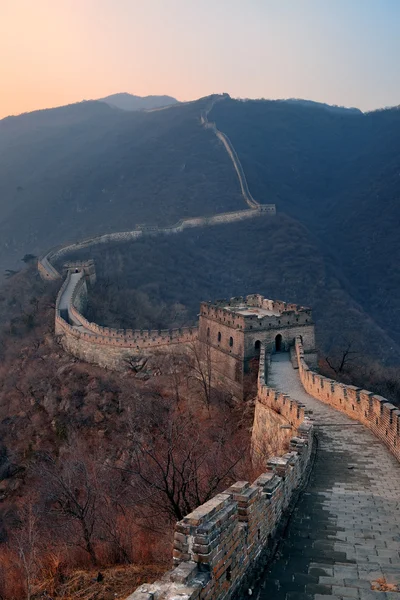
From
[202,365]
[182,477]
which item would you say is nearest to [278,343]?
[202,365]

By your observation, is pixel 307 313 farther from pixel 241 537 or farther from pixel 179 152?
pixel 179 152

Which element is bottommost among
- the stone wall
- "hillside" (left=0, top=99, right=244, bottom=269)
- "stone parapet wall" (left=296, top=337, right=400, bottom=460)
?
"stone parapet wall" (left=296, top=337, right=400, bottom=460)

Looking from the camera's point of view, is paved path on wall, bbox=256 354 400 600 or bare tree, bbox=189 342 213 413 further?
bare tree, bbox=189 342 213 413

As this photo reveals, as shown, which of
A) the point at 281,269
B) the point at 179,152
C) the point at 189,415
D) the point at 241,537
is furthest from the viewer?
the point at 179,152

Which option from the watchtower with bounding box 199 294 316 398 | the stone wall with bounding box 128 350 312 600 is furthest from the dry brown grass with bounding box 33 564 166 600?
the watchtower with bounding box 199 294 316 398

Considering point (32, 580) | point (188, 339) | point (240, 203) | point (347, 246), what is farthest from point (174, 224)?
point (32, 580)

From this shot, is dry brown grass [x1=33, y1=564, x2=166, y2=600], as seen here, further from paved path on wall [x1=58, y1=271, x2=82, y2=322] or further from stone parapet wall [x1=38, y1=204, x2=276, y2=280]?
stone parapet wall [x1=38, y1=204, x2=276, y2=280]
